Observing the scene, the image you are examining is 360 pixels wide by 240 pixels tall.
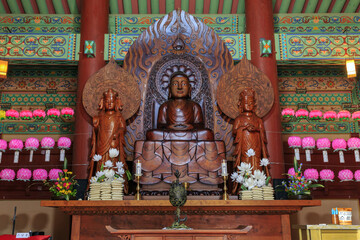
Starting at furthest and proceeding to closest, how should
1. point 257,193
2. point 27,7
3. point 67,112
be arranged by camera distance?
point 27,7, point 67,112, point 257,193

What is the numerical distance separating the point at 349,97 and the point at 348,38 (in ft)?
4.51

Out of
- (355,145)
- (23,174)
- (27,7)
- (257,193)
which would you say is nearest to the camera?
(257,193)

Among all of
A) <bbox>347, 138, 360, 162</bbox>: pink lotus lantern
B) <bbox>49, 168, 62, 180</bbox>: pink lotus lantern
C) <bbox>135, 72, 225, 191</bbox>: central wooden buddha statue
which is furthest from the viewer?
<bbox>49, 168, 62, 180</bbox>: pink lotus lantern

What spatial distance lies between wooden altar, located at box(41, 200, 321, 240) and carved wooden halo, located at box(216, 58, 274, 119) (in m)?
2.22

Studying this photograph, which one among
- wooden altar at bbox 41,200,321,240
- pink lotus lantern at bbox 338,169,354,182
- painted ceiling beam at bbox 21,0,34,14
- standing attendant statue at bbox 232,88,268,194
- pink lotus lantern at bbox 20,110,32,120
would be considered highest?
painted ceiling beam at bbox 21,0,34,14

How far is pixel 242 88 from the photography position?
6.84 meters

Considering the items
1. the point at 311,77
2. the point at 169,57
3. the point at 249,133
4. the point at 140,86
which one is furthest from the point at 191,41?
the point at 311,77

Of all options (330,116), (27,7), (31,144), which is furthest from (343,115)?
(27,7)

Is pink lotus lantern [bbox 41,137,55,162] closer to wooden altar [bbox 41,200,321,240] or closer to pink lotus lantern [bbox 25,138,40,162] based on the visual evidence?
pink lotus lantern [bbox 25,138,40,162]

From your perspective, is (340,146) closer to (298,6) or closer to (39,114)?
(298,6)

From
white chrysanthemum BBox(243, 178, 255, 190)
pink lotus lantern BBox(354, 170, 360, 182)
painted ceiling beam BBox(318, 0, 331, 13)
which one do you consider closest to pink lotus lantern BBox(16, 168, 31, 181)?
white chrysanthemum BBox(243, 178, 255, 190)

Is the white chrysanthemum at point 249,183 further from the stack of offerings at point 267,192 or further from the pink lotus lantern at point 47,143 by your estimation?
the pink lotus lantern at point 47,143

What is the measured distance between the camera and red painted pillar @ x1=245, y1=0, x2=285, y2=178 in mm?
6453

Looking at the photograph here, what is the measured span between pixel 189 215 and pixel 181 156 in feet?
4.52
